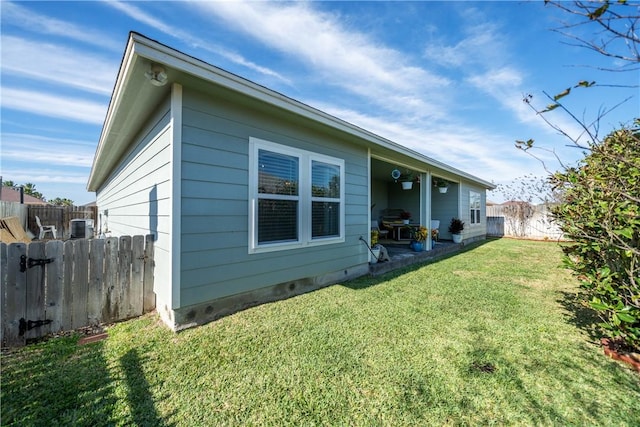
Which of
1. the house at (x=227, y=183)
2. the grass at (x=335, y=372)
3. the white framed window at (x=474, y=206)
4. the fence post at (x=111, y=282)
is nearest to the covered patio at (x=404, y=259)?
the house at (x=227, y=183)

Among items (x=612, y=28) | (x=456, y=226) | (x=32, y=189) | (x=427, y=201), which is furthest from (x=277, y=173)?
(x=32, y=189)

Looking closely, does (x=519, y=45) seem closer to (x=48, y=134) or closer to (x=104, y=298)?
(x=104, y=298)

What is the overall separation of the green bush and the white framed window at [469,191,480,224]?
8887 mm

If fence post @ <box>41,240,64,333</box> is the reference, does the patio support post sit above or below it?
above

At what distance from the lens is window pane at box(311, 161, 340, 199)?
4.38 meters

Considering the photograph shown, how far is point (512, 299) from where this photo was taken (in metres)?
3.97

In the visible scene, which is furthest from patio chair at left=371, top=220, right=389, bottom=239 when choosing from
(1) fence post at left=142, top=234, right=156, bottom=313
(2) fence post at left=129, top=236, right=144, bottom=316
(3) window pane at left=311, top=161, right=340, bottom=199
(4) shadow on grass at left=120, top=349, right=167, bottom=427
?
(4) shadow on grass at left=120, top=349, right=167, bottom=427

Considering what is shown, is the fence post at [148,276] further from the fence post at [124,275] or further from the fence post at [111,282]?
the fence post at [111,282]

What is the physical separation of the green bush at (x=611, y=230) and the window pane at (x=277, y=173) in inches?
119

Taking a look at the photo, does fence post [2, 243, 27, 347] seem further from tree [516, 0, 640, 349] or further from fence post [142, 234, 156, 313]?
tree [516, 0, 640, 349]

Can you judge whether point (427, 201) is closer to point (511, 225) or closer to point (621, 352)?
point (621, 352)

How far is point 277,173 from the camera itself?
3.80 metres

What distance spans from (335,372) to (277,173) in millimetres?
2647

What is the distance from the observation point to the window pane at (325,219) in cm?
440
